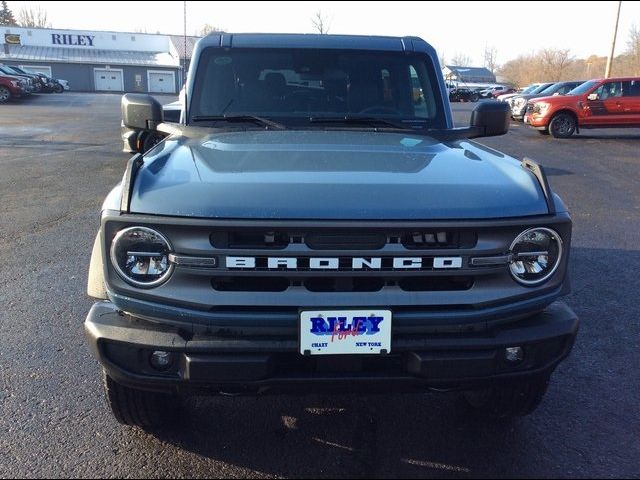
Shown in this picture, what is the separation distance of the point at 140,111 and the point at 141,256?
1.68 metres

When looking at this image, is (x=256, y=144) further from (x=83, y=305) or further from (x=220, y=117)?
(x=83, y=305)

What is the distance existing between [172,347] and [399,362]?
870 millimetres

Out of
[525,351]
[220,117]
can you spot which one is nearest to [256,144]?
[220,117]

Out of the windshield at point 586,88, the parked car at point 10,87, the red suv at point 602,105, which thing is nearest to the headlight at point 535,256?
the red suv at point 602,105

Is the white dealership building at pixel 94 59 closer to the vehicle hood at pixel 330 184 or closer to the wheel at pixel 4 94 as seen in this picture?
the wheel at pixel 4 94

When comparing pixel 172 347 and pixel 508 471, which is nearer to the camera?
pixel 172 347

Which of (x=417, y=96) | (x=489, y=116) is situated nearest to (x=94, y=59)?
(x=417, y=96)

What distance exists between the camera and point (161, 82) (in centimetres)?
5966

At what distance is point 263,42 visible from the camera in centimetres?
388

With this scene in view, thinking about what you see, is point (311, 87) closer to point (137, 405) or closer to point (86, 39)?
point (137, 405)

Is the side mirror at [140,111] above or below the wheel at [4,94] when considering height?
above

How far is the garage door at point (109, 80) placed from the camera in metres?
58.3

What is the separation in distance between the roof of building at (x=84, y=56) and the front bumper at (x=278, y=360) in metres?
59.9

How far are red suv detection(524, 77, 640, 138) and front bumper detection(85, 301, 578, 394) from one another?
16.8m
